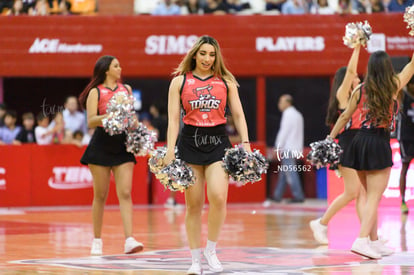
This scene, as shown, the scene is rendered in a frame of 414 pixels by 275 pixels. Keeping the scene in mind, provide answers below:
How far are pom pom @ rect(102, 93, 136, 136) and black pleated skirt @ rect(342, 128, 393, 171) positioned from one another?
2.33 meters

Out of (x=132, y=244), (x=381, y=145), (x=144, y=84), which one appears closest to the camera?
(x=381, y=145)

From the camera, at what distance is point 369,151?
8.70m

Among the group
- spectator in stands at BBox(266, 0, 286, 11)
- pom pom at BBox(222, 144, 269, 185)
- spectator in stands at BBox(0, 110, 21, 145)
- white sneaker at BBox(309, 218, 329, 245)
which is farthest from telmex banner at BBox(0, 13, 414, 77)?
pom pom at BBox(222, 144, 269, 185)

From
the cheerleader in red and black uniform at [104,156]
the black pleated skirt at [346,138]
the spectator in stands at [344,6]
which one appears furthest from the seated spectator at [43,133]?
the black pleated skirt at [346,138]

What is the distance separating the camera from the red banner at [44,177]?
16.6 m

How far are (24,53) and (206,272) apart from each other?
1205 centimetres

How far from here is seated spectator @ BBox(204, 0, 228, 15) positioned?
19031mm

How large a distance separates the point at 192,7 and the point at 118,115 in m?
10.0

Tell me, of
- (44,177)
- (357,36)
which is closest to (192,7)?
(44,177)

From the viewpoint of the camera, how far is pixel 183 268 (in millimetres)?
8148

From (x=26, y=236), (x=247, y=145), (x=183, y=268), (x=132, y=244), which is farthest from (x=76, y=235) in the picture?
(x=247, y=145)

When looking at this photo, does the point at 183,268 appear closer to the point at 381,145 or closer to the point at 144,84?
the point at 381,145

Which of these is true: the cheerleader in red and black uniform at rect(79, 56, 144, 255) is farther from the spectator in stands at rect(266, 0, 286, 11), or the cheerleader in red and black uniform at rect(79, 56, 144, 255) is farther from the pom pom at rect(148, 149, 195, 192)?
the spectator in stands at rect(266, 0, 286, 11)

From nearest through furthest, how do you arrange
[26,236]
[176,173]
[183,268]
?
[176,173] → [183,268] → [26,236]
